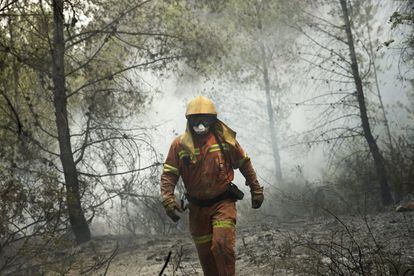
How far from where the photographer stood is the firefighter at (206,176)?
422 centimetres

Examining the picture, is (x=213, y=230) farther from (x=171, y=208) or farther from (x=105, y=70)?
(x=105, y=70)

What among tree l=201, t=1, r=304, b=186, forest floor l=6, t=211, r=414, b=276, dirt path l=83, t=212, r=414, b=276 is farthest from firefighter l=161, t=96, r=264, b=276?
tree l=201, t=1, r=304, b=186

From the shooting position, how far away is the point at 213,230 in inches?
161

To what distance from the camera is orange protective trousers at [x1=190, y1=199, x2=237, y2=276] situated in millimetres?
3979

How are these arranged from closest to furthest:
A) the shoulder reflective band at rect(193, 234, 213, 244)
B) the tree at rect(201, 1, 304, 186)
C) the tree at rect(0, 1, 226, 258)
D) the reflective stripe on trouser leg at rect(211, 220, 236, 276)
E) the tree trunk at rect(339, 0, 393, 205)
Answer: the reflective stripe on trouser leg at rect(211, 220, 236, 276), the shoulder reflective band at rect(193, 234, 213, 244), the tree at rect(0, 1, 226, 258), the tree trunk at rect(339, 0, 393, 205), the tree at rect(201, 1, 304, 186)

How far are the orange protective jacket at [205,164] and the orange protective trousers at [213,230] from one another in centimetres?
14

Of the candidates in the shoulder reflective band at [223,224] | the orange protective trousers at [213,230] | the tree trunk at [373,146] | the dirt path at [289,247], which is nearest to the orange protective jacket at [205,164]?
the orange protective trousers at [213,230]

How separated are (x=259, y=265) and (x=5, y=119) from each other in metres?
5.85

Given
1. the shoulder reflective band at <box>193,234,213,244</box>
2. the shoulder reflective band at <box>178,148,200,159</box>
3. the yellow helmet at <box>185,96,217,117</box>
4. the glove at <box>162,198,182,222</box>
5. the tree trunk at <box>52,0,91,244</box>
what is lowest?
the shoulder reflective band at <box>193,234,213,244</box>

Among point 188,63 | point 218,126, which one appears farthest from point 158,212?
point 218,126

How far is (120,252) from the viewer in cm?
782

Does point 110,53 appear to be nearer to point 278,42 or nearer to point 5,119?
point 5,119

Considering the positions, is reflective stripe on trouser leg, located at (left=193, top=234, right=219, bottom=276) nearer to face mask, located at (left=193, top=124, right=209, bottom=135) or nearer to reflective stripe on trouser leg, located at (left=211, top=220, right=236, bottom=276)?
reflective stripe on trouser leg, located at (left=211, top=220, right=236, bottom=276)

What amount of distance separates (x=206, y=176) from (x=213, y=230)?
0.49 meters
